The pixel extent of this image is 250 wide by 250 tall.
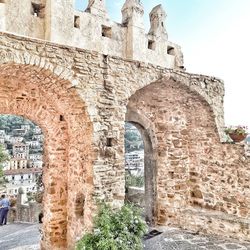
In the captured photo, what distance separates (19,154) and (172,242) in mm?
46772

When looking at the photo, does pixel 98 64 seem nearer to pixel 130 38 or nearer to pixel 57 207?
pixel 57 207

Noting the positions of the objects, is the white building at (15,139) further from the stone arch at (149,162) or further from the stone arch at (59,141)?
the stone arch at (59,141)

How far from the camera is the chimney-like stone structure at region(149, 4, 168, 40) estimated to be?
977 cm

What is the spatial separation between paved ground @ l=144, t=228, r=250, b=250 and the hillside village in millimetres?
39151

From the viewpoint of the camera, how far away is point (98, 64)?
5.00 m

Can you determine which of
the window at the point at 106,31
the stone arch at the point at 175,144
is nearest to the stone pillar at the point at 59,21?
the window at the point at 106,31

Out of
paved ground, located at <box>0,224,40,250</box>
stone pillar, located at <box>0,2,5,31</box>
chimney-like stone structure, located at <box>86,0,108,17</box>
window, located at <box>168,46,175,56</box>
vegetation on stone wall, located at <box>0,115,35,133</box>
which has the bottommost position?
paved ground, located at <box>0,224,40,250</box>

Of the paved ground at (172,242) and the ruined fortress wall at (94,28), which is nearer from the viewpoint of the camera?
the paved ground at (172,242)

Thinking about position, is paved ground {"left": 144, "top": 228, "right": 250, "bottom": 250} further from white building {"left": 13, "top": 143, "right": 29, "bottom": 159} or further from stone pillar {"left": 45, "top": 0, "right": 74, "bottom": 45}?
white building {"left": 13, "top": 143, "right": 29, "bottom": 159}

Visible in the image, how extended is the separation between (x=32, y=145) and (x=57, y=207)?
57.0 meters

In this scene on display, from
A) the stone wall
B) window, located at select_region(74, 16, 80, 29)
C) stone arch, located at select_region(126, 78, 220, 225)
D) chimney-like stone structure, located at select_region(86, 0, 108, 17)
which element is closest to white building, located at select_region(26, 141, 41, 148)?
chimney-like stone structure, located at select_region(86, 0, 108, 17)

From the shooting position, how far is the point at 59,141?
233 inches

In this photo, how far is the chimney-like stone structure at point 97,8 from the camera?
27.6 feet

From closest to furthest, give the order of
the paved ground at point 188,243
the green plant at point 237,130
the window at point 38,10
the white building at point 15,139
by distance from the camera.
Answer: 1. the paved ground at point 188,243
2. the green plant at point 237,130
3. the window at point 38,10
4. the white building at point 15,139
